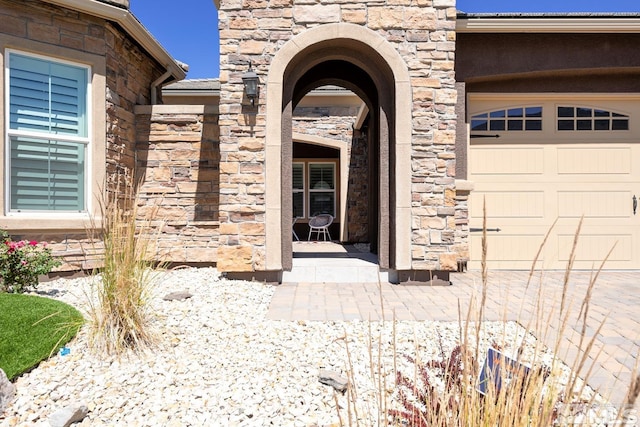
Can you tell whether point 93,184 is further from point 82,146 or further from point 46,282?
point 46,282

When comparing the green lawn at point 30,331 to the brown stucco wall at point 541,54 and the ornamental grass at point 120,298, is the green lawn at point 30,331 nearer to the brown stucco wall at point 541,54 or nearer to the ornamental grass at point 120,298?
the ornamental grass at point 120,298

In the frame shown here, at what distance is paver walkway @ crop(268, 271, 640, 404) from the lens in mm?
2537

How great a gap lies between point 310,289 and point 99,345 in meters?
2.33

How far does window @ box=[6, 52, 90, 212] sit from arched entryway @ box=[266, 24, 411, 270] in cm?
240

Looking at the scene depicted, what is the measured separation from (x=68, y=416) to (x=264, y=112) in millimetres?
3424

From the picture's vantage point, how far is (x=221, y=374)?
2184 mm

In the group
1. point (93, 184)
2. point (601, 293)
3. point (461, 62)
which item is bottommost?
point (601, 293)

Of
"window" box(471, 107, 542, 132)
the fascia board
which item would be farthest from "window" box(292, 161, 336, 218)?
the fascia board

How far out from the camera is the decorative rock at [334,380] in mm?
2049

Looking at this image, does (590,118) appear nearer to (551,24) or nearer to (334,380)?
(551,24)

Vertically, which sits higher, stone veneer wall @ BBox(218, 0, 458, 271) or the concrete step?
stone veneer wall @ BBox(218, 0, 458, 271)

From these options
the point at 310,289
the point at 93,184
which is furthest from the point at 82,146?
the point at 310,289

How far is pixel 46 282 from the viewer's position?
4434mm

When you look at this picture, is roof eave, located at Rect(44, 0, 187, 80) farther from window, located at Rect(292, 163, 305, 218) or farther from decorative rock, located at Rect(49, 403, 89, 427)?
window, located at Rect(292, 163, 305, 218)
